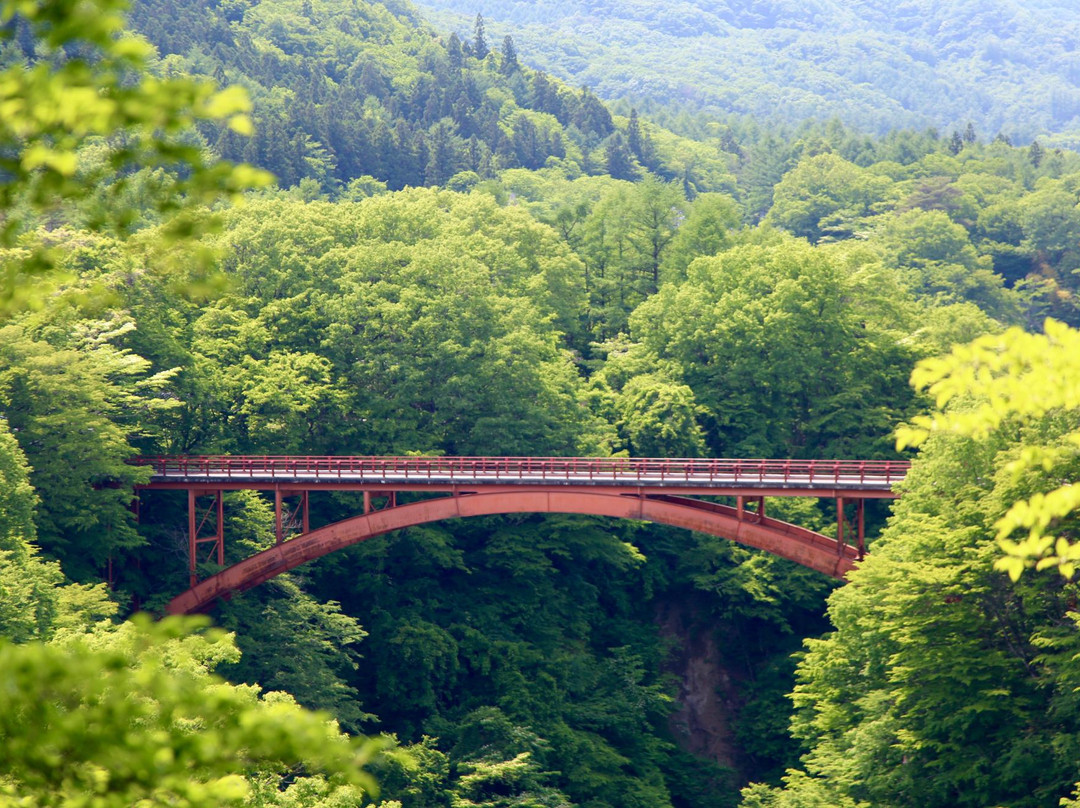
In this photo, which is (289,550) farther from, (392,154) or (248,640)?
(392,154)

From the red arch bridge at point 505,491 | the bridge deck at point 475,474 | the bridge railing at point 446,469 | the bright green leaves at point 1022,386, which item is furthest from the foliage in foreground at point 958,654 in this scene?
the bright green leaves at point 1022,386

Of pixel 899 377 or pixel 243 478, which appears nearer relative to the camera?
pixel 243 478

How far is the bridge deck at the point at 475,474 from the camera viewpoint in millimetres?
35438

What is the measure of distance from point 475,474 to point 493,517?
9448 mm

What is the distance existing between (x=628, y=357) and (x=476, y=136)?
240ft

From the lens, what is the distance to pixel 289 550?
3722cm

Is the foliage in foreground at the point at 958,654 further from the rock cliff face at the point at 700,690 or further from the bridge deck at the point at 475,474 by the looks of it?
the rock cliff face at the point at 700,690

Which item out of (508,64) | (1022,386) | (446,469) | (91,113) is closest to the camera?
(91,113)

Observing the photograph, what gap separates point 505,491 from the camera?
36.9 meters

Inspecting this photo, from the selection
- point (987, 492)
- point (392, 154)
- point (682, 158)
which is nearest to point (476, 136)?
point (392, 154)

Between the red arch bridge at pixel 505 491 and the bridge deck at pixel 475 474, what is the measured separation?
0.13 feet

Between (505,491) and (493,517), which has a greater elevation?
(505,491)

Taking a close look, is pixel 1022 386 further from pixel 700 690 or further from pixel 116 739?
pixel 700 690

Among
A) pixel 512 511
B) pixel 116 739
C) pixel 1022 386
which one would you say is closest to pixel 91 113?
pixel 116 739
